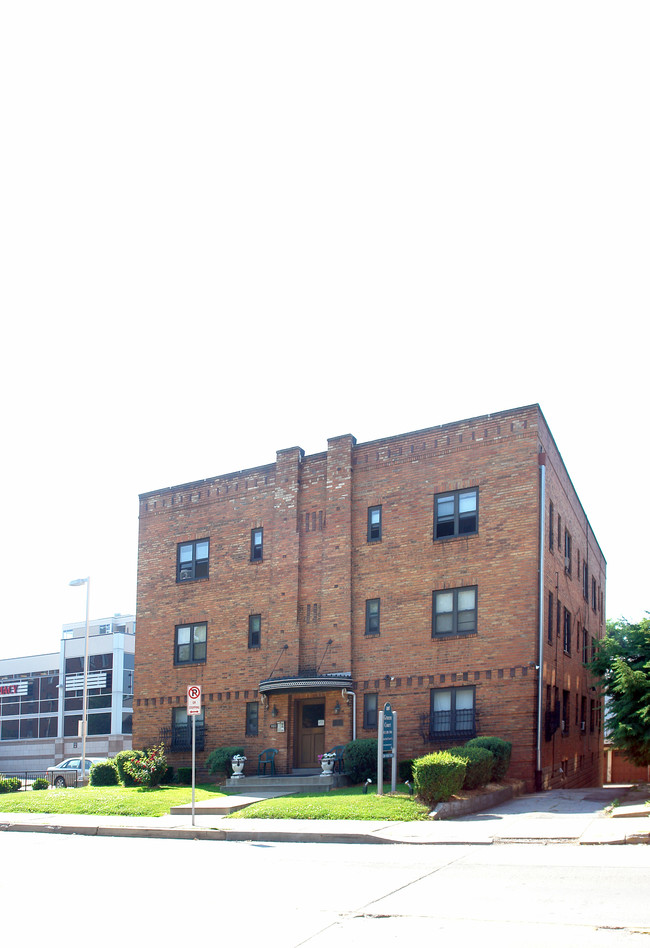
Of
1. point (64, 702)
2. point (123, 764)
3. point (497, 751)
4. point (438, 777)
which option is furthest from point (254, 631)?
point (64, 702)

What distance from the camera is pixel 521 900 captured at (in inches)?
389

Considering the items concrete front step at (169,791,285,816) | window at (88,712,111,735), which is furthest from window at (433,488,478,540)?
window at (88,712,111,735)

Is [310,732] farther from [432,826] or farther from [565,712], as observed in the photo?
→ [432,826]

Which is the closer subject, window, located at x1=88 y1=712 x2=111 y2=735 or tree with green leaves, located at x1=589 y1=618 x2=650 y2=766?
tree with green leaves, located at x1=589 y1=618 x2=650 y2=766

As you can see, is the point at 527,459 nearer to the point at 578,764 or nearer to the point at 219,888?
the point at 578,764

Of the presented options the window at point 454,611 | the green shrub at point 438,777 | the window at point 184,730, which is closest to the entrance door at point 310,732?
the window at point 184,730

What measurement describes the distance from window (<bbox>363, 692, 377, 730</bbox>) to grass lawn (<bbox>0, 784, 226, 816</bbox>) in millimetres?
4456

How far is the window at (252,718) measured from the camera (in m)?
28.3

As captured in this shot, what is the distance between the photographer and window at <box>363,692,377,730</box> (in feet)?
85.0

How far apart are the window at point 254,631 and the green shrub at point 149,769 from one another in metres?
4.37

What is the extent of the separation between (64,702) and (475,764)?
168 ft

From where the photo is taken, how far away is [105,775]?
2833 centimetres

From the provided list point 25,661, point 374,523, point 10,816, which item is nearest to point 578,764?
point 374,523

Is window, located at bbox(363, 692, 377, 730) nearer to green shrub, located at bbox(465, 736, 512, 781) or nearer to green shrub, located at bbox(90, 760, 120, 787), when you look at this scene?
green shrub, located at bbox(465, 736, 512, 781)
